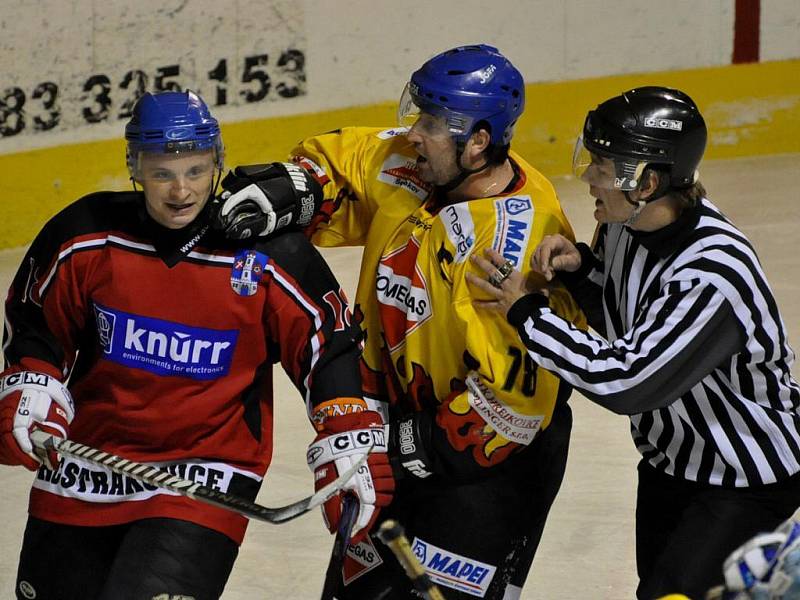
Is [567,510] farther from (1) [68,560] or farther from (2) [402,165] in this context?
(1) [68,560]

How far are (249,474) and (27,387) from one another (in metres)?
0.41

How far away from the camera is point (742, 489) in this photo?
2291 millimetres

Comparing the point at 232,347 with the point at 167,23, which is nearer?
the point at 232,347

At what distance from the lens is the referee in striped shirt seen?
2.19 metres

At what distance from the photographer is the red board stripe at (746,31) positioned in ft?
21.8

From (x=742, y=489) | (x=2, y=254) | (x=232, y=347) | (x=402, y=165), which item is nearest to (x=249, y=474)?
(x=232, y=347)

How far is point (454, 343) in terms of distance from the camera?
8.00ft

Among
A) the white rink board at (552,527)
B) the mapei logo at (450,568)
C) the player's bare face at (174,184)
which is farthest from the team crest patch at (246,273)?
the white rink board at (552,527)

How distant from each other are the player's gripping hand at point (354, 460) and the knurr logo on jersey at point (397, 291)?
0.56 feet

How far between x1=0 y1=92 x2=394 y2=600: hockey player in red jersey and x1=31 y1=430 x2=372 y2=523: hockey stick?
0.13ft

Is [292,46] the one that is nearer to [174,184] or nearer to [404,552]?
[174,184]

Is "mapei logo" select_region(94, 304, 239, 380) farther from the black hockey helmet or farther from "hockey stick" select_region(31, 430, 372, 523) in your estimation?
the black hockey helmet

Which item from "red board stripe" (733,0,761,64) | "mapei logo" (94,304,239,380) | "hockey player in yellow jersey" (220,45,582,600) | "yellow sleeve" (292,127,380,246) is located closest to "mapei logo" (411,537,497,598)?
"hockey player in yellow jersey" (220,45,582,600)

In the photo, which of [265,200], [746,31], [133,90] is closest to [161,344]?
[265,200]
